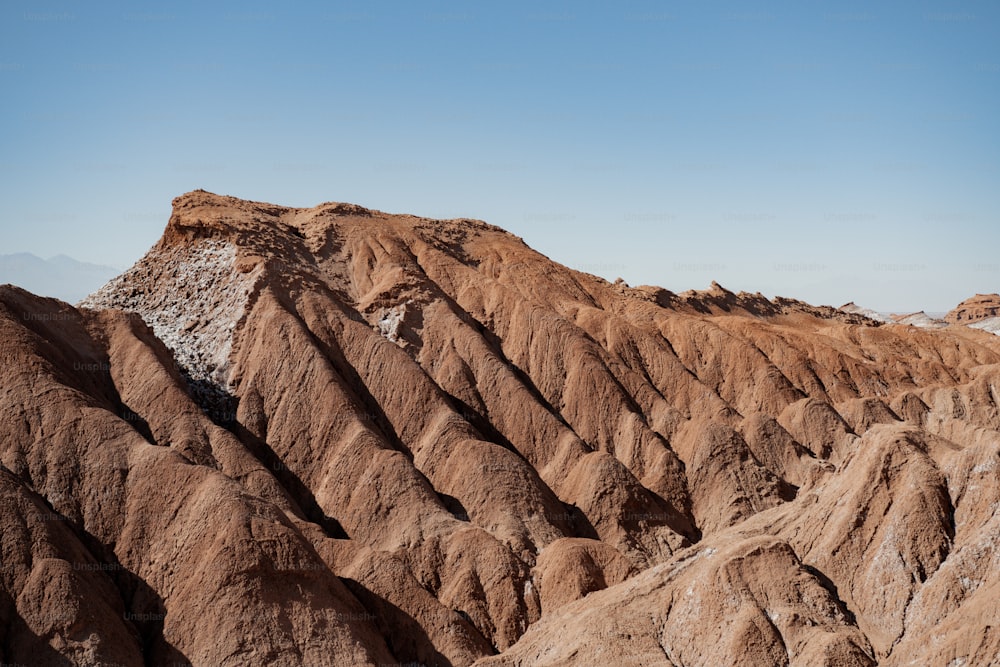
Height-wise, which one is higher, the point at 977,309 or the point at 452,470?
the point at 977,309

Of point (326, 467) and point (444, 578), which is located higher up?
point (326, 467)

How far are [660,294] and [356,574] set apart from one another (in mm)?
52134

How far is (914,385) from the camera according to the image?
3115 inches

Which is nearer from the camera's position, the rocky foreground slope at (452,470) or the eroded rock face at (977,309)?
the rocky foreground slope at (452,470)

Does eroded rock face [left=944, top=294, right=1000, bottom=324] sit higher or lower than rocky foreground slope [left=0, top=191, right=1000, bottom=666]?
higher

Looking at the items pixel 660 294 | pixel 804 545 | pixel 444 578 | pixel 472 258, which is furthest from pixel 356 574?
pixel 660 294

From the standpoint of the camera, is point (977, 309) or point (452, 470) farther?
point (977, 309)

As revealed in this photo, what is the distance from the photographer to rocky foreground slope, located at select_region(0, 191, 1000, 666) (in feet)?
100

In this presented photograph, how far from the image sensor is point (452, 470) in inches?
2016

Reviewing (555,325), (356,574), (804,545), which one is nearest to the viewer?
(804,545)

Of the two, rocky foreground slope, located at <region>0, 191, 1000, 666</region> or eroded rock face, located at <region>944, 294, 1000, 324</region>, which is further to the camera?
eroded rock face, located at <region>944, 294, 1000, 324</region>

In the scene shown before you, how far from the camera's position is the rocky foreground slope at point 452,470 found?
30.5 meters

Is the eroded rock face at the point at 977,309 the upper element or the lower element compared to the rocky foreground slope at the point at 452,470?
upper

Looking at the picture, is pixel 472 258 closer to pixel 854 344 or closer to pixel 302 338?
pixel 302 338
